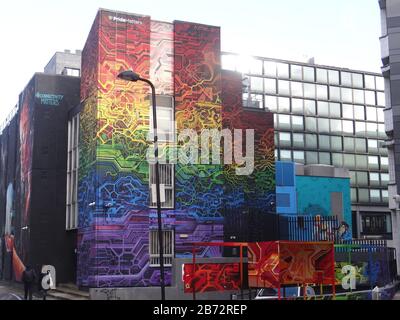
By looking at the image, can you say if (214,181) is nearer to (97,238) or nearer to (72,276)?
(97,238)

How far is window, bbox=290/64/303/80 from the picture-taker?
92.8m

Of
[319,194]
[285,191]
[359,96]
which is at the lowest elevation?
[285,191]

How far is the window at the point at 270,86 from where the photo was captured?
89.6 metres

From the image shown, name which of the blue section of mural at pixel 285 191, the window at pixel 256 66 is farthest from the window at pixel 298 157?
the blue section of mural at pixel 285 191

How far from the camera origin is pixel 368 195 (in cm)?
9331

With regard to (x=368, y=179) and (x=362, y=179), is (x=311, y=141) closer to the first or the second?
(x=362, y=179)

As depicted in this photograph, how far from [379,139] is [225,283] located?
267 feet

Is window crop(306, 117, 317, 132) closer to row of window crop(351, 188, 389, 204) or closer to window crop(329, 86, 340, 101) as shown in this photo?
window crop(329, 86, 340, 101)

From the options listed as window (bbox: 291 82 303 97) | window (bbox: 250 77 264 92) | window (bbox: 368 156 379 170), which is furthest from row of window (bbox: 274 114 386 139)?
window (bbox: 250 77 264 92)

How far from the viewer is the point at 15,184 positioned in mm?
45938

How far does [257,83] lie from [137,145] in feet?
194

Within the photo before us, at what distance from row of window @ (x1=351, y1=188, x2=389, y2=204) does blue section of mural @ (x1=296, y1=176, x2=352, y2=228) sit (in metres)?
22.6

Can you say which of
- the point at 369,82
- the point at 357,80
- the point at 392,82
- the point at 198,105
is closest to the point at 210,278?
the point at 198,105

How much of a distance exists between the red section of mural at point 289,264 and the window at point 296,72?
75.2 m
